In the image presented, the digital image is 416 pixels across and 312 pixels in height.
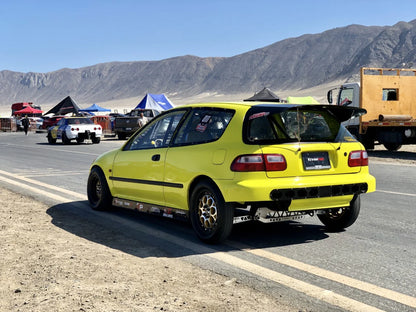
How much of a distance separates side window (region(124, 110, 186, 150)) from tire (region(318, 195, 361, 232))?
6.89 ft

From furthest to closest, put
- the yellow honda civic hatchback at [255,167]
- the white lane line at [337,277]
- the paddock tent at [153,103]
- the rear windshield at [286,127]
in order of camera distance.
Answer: the paddock tent at [153,103], the rear windshield at [286,127], the yellow honda civic hatchback at [255,167], the white lane line at [337,277]

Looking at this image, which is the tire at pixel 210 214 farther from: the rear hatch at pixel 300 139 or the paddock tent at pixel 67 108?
the paddock tent at pixel 67 108

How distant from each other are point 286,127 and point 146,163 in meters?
1.91

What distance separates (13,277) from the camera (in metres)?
4.64

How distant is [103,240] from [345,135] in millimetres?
2939

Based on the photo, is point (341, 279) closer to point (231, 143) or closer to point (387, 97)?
point (231, 143)

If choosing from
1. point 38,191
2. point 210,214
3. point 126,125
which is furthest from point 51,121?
point 210,214

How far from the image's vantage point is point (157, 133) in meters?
6.95

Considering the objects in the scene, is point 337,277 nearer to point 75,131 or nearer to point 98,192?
point 98,192

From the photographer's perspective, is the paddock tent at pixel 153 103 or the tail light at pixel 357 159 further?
the paddock tent at pixel 153 103

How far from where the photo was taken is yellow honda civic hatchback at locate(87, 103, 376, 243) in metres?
5.51

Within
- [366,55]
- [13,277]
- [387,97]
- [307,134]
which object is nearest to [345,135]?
[307,134]

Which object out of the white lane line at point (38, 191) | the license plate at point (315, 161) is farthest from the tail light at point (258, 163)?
the white lane line at point (38, 191)

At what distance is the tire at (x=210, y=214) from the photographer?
18.3 ft
